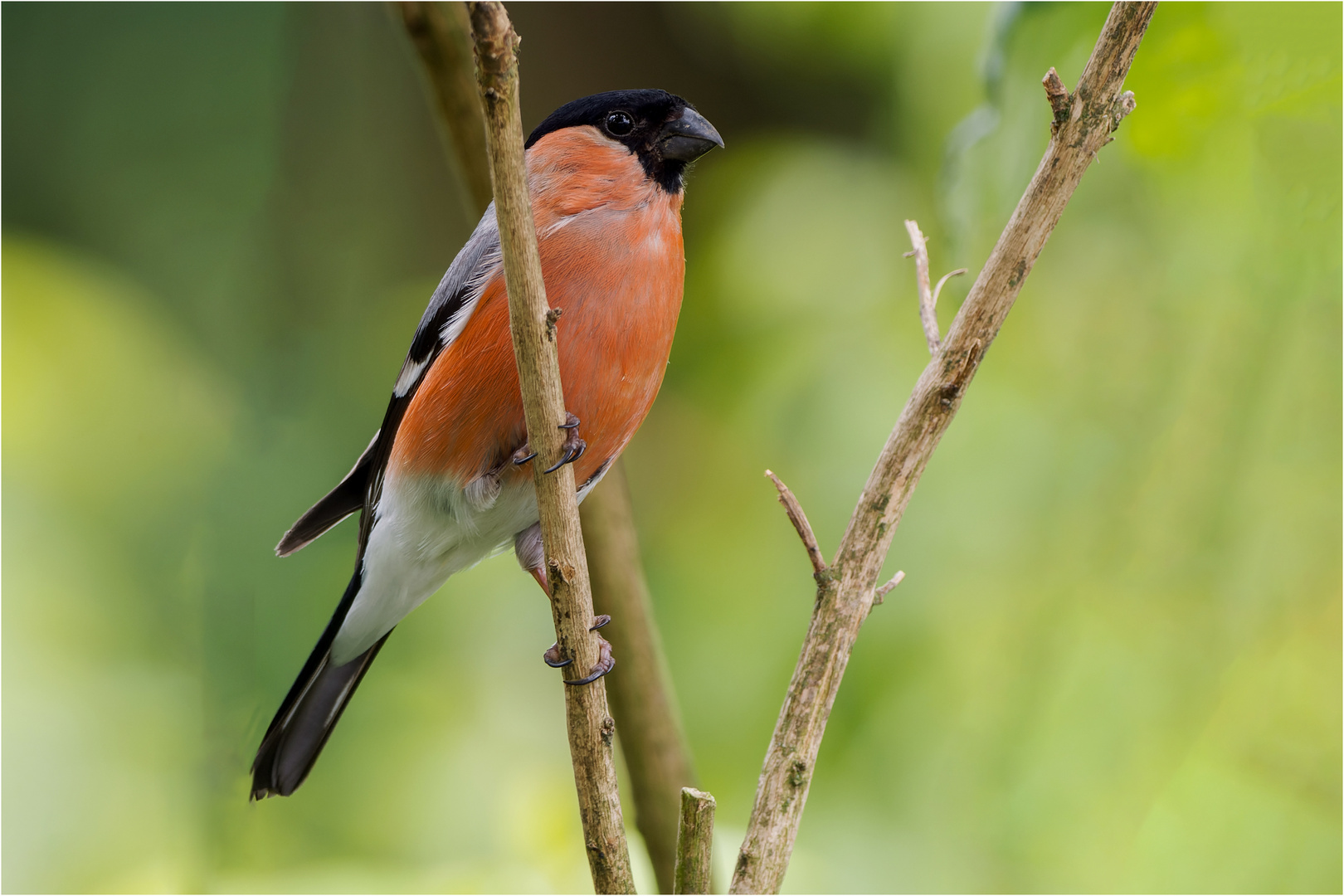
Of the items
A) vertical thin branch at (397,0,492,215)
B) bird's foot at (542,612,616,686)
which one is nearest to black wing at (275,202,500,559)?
vertical thin branch at (397,0,492,215)

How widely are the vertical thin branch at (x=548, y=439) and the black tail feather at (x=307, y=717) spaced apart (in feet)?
2.10

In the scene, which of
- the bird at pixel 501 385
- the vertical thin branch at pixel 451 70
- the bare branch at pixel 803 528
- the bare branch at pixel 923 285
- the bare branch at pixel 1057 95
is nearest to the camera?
the bare branch at pixel 1057 95

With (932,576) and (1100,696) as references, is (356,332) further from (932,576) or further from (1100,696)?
(1100,696)

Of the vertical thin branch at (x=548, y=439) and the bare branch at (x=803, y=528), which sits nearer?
the vertical thin branch at (x=548, y=439)

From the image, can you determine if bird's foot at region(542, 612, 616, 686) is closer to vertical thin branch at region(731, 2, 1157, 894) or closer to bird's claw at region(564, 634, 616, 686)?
bird's claw at region(564, 634, 616, 686)

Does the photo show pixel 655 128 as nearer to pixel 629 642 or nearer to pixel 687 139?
pixel 687 139

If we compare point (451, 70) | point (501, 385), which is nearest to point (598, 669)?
point (501, 385)

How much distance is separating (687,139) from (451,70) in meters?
0.42

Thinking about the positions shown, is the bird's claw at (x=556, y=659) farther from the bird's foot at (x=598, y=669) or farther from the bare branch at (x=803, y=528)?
the bare branch at (x=803, y=528)

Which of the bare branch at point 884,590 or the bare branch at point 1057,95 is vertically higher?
the bare branch at point 1057,95

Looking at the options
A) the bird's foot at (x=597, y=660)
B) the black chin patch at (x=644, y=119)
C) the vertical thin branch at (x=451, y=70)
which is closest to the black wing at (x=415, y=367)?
the vertical thin branch at (x=451, y=70)

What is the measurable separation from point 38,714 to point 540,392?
157 cm

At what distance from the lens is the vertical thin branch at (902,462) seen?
3.11 ft

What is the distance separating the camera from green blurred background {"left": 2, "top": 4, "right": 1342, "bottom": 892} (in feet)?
4.80
